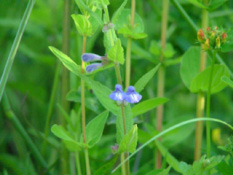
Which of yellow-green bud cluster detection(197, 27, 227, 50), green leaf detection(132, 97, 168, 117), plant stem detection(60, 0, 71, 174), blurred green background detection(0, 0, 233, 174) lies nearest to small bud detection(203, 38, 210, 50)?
yellow-green bud cluster detection(197, 27, 227, 50)

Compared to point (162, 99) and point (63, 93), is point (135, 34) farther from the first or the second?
point (63, 93)

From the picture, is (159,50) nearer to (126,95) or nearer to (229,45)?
(229,45)

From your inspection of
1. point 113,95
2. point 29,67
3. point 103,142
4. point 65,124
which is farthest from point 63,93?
point 29,67

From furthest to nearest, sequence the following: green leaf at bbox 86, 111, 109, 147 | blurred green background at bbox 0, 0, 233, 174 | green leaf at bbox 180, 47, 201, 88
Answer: blurred green background at bbox 0, 0, 233, 174 < green leaf at bbox 180, 47, 201, 88 < green leaf at bbox 86, 111, 109, 147

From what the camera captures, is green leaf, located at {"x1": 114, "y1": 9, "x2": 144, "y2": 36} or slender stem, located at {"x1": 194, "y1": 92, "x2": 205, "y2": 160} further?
slender stem, located at {"x1": 194, "y1": 92, "x2": 205, "y2": 160}

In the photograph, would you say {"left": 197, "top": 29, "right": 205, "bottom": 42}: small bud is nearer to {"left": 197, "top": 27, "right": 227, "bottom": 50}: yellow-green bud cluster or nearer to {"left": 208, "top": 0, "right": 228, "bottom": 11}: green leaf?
{"left": 197, "top": 27, "right": 227, "bottom": 50}: yellow-green bud cluster

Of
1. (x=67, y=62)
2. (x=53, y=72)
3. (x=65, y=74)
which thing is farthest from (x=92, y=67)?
(x=53, y=72)

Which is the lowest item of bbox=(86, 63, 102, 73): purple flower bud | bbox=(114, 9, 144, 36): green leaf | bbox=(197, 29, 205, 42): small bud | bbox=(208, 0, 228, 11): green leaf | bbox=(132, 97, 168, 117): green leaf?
bbox=(132, 97, 168, 117): green leaf
